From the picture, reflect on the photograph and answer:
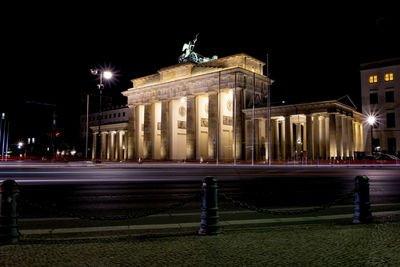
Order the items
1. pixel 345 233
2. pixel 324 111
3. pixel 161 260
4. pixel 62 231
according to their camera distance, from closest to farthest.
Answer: pixel 161 260, pixel 345 233, pixel 62 231, pixel 324 111

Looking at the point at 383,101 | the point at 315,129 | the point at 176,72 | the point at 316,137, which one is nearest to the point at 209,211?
the point at 316,137

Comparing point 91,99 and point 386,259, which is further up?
point 91,99

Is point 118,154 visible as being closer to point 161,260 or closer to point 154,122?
point 154,122

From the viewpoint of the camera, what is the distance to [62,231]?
641 cm

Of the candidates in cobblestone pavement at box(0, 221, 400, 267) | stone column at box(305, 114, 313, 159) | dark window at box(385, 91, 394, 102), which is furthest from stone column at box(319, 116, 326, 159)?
cobblestone pavement at box(0, 221, 400, 267)

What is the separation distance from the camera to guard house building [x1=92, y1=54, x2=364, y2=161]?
47.7 meters

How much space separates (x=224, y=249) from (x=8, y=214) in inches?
148

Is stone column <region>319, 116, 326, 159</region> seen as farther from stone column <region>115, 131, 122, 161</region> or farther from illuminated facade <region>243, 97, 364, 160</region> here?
stone column <region>115, 131, 122, 161</region>

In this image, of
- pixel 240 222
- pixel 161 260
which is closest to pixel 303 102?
pixel 240 222

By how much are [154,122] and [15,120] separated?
1392 inches

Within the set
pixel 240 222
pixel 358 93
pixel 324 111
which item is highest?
pixel 358 93

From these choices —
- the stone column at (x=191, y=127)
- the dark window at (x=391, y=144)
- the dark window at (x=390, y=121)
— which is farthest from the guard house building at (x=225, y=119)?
the dark window at (x=391, y=144)

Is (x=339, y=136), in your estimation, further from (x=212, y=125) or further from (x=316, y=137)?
(x=212, y=125)

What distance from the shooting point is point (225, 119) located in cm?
5997
